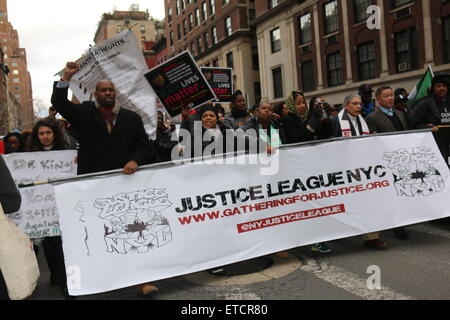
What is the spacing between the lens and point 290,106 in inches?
228

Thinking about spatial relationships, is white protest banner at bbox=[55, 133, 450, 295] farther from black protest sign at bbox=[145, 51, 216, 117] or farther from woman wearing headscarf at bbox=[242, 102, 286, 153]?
black protest sign at bbox=[145, 51, 216, 117]

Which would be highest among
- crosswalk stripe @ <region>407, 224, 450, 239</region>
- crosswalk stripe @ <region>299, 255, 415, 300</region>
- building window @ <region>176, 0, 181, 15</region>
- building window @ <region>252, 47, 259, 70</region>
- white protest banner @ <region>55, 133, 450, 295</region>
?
building window @ <region>176, 0, 181, 15</region>

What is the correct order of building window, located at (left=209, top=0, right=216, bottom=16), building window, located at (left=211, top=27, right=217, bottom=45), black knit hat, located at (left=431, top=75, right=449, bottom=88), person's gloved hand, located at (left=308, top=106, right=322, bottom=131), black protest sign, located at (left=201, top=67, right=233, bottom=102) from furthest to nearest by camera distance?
building window, located at (left=211, top=27, right=217, bottom=45), building window, located at (left=209, top=0, right=216, bottom=16), black protest sign, located at (left=201, top=67, right=233, bottom=102), black knit hat, located at (left=431, top=75, right=449, bottom=88), person's gloved hand, located at (left=308, top=106, right=322, bottom=131)

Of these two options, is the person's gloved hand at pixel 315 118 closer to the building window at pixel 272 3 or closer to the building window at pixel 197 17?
the building window at pixel 272 3

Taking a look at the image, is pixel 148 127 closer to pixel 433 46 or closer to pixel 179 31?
pixel 433 46

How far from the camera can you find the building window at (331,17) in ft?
83.7

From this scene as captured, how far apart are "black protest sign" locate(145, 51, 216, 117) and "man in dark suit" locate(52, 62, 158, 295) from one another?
184 centimetres

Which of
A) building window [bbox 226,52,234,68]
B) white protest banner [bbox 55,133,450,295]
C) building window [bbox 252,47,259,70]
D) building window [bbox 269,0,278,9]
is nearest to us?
white protest banner [bbox 55,133,450,295]

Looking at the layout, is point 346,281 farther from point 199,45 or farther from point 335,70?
point 199,45

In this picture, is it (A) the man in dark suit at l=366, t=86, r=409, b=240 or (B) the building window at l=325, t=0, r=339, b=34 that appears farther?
(B) the building window at l=325, t=0, r=339, b=34

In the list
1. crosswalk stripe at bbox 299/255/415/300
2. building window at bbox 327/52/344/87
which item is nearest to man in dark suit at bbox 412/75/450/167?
crosswalk stripe at bbox 299/255/415/300

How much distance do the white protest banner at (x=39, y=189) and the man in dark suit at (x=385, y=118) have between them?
3.85 meters

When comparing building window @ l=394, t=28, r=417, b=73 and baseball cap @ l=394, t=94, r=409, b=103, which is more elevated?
building window @ l=394, t=28, r=417, b=73

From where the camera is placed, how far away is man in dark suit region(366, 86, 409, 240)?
18.2 ft
